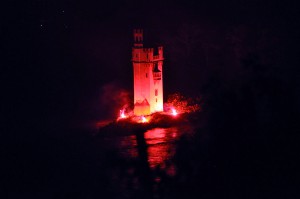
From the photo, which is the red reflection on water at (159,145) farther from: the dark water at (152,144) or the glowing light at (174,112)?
the glowing light at (174,112)

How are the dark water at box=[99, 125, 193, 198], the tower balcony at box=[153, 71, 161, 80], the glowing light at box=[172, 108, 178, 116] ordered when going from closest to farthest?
1. the dark water at box=[99, 125, 193, 198]
2. the glowing light at box=[172, 108, 178, 116]
3. the tower balcony at box=[153, 71, 161, 80]

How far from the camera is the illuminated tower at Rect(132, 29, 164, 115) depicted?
39.9 m

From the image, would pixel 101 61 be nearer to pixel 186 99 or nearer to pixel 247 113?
pixel 186 99

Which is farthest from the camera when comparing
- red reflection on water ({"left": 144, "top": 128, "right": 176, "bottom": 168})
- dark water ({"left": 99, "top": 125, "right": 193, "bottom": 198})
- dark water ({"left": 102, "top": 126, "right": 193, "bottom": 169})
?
dark water ({"left": 102, "top": 126, "right": 193, "bottom": 169})

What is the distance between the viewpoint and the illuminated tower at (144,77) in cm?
3988

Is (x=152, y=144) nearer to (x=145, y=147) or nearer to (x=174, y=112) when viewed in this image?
(x=145, y=147)

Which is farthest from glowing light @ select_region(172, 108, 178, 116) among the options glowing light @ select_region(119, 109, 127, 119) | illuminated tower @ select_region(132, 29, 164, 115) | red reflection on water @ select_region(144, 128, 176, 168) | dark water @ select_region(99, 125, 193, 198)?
glowing light @ select_region(119, 109, 127, 119)

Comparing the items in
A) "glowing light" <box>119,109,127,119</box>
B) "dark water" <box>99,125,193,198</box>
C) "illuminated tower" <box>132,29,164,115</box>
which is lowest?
"dark water" <box>99,125,193,198</box>

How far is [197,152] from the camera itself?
639 inches

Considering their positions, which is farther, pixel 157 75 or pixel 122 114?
pixel 157 75

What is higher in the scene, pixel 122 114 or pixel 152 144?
pixel 122 114

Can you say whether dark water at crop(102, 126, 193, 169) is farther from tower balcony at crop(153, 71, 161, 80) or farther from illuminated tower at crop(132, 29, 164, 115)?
tower balcony at crop(153, 71, 161, 80)

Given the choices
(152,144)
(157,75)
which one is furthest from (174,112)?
(152,144)

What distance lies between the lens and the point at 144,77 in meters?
40.2
